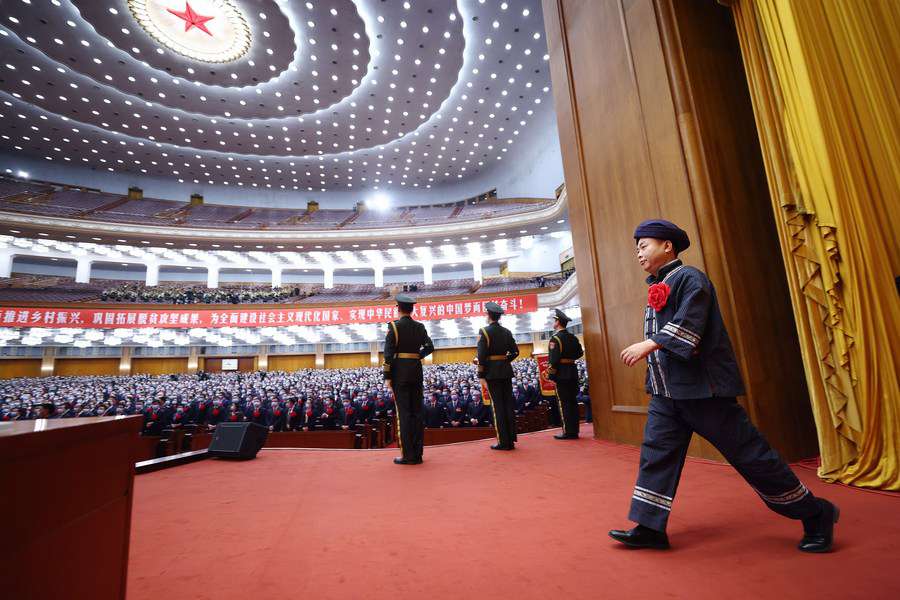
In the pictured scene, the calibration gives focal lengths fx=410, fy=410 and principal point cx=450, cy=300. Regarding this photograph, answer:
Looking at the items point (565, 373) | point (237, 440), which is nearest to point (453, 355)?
point (565, 373)

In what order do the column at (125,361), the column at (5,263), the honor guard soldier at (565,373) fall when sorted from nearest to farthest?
the honor guard soldier at (565,373), the column at (5,263), the column at (125,361)

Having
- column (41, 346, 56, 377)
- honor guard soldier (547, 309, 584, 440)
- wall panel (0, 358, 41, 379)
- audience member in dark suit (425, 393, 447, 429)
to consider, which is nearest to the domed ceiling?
column (41, 346, 56, 377)

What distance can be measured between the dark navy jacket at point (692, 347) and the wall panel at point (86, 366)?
83.2 ft

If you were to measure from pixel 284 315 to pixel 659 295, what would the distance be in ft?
59.0

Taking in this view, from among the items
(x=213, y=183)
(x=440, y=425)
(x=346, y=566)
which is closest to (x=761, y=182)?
(x=346, y=566)

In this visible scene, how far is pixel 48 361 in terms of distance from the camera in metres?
18.9

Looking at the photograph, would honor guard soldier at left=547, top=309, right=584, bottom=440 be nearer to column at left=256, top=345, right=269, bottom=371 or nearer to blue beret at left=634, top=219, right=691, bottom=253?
blue beret at left=634, top=219, right=691, bottom=253

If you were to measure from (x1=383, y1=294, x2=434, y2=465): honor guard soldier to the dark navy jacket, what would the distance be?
2159mm

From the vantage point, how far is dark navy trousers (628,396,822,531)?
1343 mm

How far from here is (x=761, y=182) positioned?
2.97 meters

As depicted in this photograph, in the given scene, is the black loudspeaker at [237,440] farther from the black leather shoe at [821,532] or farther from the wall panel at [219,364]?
the wall panel at [219,364]

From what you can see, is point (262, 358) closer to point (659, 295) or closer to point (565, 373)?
point (565, 373)

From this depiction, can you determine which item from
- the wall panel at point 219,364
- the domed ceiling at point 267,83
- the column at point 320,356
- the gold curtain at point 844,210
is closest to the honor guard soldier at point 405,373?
the gold curtain at point 844,210

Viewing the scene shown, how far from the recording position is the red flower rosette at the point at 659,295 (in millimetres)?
1533
